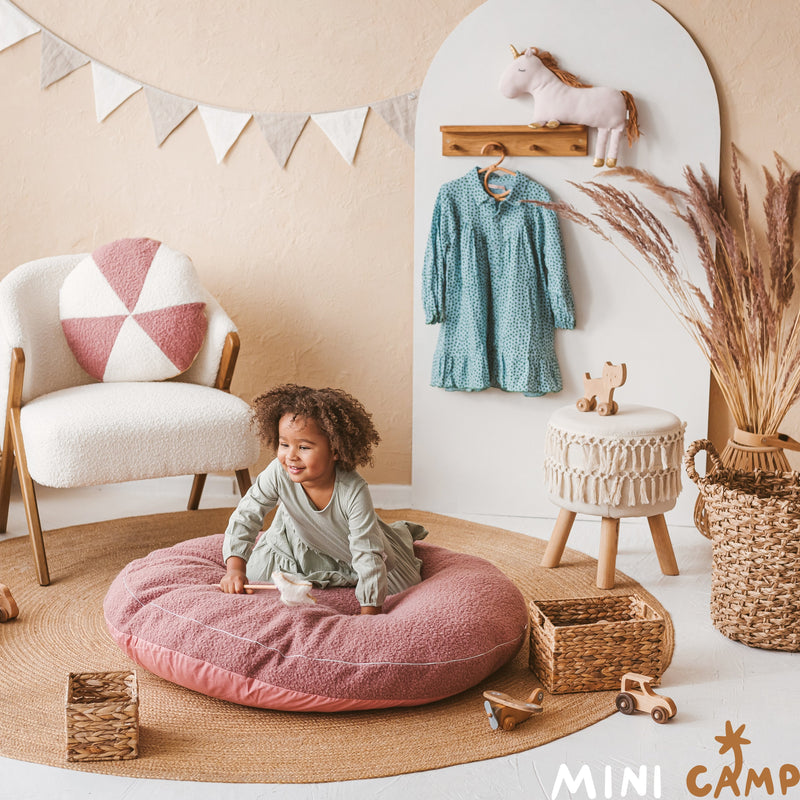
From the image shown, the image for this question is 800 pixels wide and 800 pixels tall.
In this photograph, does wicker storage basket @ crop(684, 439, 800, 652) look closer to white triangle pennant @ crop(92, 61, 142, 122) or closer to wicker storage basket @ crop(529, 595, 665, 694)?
wicker storage basket @ crop(529, 595, 665, 694)

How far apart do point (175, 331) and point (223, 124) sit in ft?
2.38


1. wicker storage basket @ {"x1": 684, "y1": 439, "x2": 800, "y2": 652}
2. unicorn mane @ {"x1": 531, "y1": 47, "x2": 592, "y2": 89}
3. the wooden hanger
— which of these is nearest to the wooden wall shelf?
the wooden hanger

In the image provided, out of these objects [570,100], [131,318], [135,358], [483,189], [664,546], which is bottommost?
[664,546]

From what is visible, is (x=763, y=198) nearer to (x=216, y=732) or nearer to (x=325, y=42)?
(x=325, y=42)

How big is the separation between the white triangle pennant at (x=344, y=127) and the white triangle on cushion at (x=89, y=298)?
0.83m

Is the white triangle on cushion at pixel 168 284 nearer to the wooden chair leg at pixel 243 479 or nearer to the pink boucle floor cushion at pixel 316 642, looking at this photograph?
the wooden chair leg at pixel 243 479

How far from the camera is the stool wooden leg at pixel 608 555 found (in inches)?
102

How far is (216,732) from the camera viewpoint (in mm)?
1878

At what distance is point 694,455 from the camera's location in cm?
250

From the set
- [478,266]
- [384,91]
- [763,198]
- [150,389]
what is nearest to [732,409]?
[763,198]

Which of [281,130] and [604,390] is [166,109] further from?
[604,390]

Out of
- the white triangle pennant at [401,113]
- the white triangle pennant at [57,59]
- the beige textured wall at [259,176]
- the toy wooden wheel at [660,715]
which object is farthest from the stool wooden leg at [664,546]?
the white triangle pennant at [57,59]

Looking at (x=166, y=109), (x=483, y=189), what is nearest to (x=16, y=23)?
(x=166, y=109)

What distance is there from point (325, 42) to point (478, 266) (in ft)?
2.76
